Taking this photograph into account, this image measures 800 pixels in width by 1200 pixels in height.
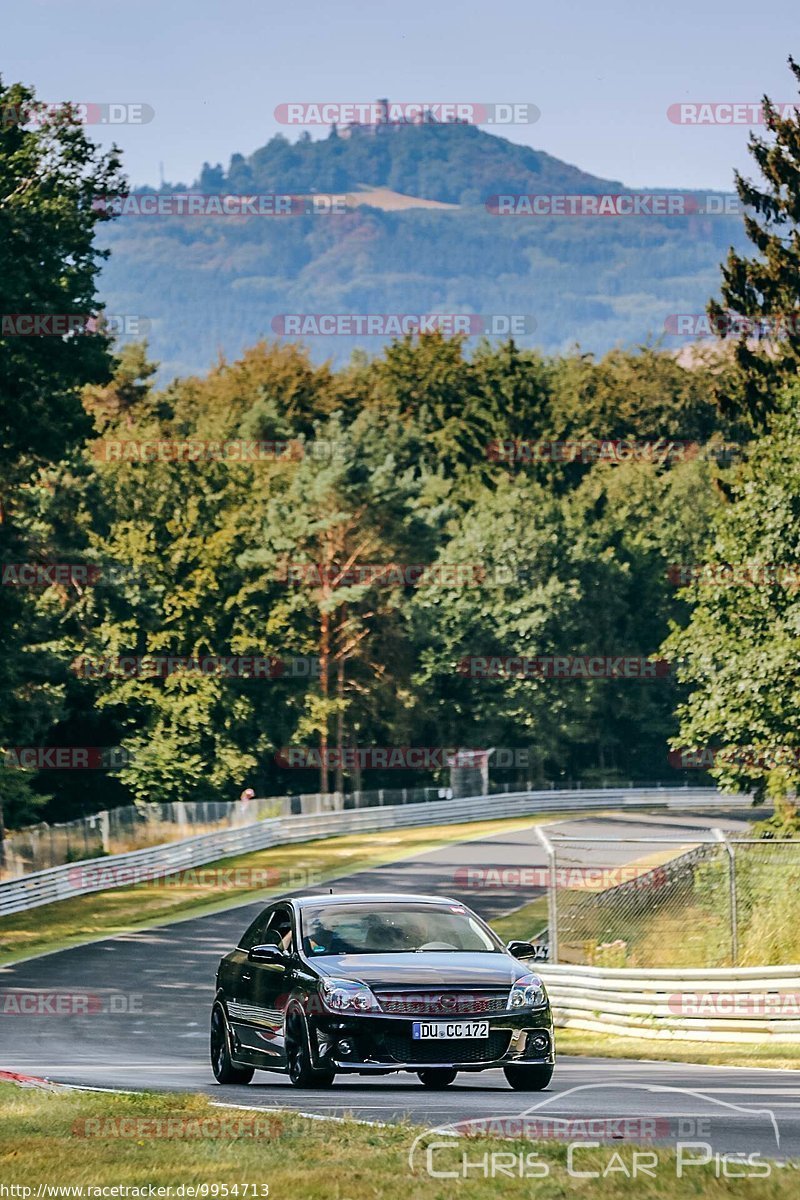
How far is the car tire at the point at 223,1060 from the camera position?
15.5 metres

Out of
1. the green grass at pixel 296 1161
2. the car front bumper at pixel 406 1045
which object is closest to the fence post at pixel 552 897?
the car front bumper at pixel 406 1045

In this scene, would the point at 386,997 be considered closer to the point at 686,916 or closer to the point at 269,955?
the point at 269,955

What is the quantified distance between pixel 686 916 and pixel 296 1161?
60.6 feet

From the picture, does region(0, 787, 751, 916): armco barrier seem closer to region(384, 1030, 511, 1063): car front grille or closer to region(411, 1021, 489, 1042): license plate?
region(384, 1030, 511, 1063): car front grille

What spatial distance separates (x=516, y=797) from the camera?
79562 mm

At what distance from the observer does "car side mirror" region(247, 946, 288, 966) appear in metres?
14.6

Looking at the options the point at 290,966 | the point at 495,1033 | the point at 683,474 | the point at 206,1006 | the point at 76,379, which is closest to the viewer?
the point at 495,1033

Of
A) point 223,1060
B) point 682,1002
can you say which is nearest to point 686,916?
point 682,1002

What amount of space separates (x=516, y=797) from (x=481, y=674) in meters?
9.54

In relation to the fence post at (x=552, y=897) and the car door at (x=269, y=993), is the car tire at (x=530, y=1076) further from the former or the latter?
the fence post at (x=552, y=897)

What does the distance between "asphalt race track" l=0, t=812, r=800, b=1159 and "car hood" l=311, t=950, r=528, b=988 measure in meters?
0.78

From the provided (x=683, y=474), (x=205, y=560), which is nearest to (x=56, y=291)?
(x=205, y=560)

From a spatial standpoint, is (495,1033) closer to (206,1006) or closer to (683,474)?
(206,1006)

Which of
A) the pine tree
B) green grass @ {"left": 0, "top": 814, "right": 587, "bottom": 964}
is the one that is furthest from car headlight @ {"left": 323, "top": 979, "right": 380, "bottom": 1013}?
the pine tree
